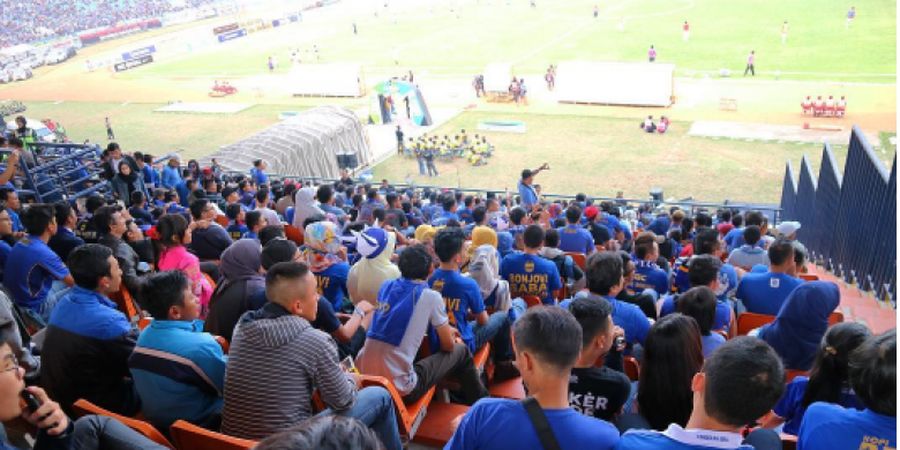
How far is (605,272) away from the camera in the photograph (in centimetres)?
465

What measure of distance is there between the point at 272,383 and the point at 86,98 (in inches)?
1735

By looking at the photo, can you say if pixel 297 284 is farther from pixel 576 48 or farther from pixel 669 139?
pixel 576 48

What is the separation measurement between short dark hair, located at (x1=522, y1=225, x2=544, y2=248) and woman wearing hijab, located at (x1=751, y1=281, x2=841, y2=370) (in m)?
2.04

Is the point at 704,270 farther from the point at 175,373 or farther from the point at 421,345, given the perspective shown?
the point at 175,373

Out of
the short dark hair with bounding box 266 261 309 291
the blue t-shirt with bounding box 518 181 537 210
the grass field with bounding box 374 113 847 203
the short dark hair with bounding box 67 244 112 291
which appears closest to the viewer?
the short dark hair with bounding box 266 261 309 291

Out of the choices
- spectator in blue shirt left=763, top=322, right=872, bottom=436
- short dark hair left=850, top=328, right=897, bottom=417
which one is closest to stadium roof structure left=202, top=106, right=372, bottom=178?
spectator in blue shirt left=763, top=322, right=872, bottom=436

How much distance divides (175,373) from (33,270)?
11.0ft

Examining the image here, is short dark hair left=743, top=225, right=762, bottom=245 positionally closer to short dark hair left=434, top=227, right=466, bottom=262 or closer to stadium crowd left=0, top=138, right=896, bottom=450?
stadium crowd left=0, top=138, right=896, bottom=450

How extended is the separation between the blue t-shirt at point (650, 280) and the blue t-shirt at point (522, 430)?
3.91 metres

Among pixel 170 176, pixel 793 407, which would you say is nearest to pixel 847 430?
pixel 793 407

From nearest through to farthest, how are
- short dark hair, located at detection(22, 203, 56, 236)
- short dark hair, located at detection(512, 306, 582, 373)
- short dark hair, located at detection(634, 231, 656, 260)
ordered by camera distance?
1. short dark hair, located at detection(512, 306, 582, 373)
2. short dark hair, located at detection(22, 203, 56, 236)
3. short dark hair, located at detection(634, 231, 656, 260)

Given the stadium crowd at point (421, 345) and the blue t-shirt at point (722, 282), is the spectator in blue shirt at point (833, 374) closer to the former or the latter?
the stadium crowd at point (421, 345)

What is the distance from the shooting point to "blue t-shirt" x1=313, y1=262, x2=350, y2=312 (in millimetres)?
5559

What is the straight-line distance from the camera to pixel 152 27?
75625 millimetres
